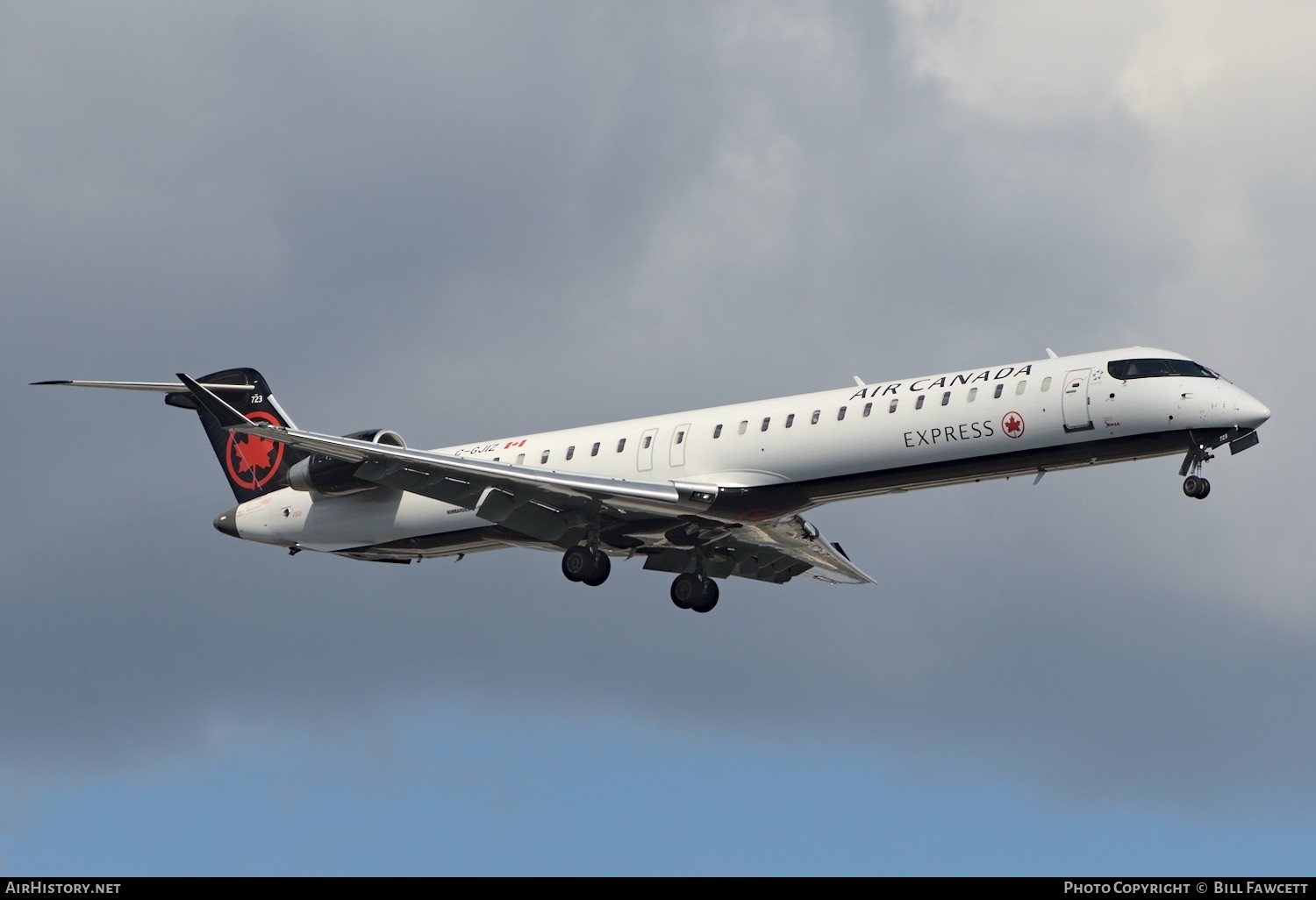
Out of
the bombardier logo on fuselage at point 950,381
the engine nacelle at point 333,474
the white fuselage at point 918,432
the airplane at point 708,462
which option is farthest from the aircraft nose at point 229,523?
the bombardier logo on fuselage at point 950,381

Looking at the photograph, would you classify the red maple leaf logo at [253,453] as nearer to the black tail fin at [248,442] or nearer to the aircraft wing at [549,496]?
the black tail fin at [248,442]

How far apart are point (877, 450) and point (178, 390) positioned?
621 inches

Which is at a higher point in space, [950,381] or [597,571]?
[950,381]

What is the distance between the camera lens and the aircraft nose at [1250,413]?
32906 mm

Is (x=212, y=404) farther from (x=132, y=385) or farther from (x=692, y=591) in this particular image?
(x=692, y=591)

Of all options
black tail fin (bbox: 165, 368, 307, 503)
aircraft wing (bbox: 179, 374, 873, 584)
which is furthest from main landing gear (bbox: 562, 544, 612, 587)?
black tail fin (bbox: 165, 368, 307, 503)

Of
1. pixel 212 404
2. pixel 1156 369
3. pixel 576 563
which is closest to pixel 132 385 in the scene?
pixel 212 404

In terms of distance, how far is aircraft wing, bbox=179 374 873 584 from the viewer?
3672cm

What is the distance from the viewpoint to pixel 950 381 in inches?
1377

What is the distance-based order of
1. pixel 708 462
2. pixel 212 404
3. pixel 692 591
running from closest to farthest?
pixel 708 462
pixel 212 404
pixel 692 591

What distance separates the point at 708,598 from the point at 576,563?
179 inches

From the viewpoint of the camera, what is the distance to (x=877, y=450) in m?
34.8

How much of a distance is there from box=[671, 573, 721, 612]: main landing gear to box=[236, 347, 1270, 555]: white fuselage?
4.21 metres

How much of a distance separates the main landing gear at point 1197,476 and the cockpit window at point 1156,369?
51.3 inches
